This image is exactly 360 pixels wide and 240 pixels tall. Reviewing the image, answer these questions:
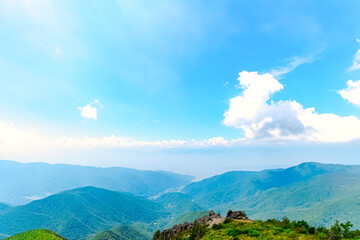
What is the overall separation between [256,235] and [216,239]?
711cm

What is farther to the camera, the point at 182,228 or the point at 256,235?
the point at 182,228

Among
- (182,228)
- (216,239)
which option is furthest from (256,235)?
(182,228)

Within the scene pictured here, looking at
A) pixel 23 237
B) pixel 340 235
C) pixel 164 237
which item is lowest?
pixel 23 237

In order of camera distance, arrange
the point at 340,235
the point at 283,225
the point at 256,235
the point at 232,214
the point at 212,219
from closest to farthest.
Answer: the point at 340,235 → the point at 256,235 → the point at 283,225 → the point at 232,214 → the point at 212,219

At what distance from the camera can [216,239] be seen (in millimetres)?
31016

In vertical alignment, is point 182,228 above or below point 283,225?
below

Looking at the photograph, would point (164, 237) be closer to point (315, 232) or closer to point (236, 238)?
point (236, 238)

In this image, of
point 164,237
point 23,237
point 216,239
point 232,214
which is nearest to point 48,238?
point 23,237

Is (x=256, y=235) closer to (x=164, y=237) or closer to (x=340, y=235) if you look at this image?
(x=340, y=235)

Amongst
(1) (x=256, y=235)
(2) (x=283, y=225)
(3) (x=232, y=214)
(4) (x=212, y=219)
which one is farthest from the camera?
(4) (x=212, y=219)

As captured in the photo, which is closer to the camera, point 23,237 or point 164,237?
point 164,237

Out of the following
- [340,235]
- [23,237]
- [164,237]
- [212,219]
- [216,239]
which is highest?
[340,235]

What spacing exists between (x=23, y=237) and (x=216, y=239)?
510 feet

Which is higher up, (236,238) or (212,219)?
(236,238)
